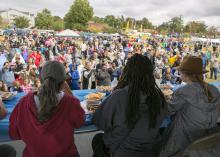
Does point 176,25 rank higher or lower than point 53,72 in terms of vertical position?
higher

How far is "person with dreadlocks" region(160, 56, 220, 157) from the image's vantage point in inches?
97.0

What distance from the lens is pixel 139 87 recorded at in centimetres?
217

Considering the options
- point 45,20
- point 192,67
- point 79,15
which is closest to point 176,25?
point 45,20

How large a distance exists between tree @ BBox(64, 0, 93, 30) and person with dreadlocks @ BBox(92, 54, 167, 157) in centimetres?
4174

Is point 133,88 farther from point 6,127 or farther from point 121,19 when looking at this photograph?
point 121,19

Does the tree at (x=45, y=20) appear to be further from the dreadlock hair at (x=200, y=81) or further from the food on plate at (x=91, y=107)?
the dreadlock hair at (x=200, y=81)

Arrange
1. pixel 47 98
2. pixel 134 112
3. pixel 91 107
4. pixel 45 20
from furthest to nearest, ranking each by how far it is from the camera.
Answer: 1. pixel 45 20
2. pixel 91 107
3. pixel 134 112
4. pixel 47 98

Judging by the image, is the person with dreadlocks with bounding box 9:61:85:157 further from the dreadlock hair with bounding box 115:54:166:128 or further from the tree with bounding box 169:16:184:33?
the tree with bounding box 169:16:184:33

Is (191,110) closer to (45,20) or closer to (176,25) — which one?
(45,20)

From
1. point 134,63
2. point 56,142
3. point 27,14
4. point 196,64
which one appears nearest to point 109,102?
point 134,63

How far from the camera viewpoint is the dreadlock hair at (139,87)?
6.98ft

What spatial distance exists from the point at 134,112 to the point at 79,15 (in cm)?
4857

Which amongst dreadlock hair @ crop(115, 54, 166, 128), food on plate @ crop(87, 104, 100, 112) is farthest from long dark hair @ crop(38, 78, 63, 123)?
food on plate @ crop(87, 104, 100, 112)

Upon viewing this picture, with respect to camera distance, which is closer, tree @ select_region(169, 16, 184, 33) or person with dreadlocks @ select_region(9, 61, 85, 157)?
person with dreadlocks @ select_region(9, 61, 85, 157)
